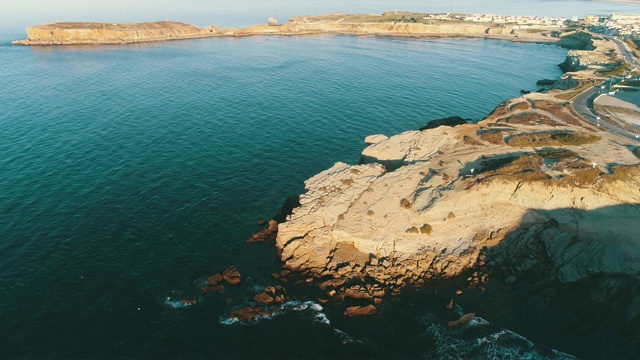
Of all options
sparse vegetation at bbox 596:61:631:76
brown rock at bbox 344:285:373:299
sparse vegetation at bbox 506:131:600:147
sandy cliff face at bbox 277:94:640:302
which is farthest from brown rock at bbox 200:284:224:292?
sparse vegetation at bbox 596:61:631:76

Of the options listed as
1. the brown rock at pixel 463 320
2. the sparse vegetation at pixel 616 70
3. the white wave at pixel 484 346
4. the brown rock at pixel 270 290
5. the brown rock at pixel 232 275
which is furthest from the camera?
the sparse vegetation at pixel 616 70

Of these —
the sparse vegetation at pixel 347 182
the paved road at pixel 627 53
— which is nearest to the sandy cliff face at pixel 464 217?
the sparse vegetation at pixel 347 182

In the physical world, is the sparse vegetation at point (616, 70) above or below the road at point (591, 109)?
above

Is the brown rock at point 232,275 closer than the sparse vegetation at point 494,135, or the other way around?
the brown rock at point 232,275

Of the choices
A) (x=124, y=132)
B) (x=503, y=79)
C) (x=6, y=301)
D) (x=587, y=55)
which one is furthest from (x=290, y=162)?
(x=587, y=55)

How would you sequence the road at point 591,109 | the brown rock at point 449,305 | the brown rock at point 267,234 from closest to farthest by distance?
1. the brown rock at point 449,305
2. the brown rock at point 267,234
3. the road at point 591,109

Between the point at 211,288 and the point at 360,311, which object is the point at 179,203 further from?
the point at 360,311

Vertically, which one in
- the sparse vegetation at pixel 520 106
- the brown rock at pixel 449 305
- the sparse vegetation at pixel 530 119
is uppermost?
the sparse vegetation at pixel 520 106

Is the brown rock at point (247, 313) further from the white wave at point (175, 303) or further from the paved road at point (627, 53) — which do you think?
the paved road at point (627, 53)
